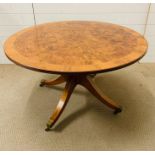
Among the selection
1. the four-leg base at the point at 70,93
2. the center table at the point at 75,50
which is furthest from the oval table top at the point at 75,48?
the four-leg base at the point at 70,93

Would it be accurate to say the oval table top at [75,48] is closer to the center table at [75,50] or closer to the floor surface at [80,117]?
the center table at [75,50]

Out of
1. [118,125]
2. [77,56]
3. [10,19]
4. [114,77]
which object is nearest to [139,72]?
[114,77]

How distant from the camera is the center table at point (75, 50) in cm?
101

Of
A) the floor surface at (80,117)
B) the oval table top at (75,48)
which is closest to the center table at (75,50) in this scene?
the oval table top at (75,48)

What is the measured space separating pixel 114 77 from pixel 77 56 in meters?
1.00

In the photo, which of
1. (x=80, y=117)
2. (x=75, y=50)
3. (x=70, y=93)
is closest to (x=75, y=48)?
(x=75, y=50)

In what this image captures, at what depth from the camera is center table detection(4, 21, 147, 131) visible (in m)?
1.01

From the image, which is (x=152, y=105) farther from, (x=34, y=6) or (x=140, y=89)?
(x=34, y=6)

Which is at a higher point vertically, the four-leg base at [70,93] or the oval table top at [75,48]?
the oval table top at [75,48]

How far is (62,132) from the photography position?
4.48ft

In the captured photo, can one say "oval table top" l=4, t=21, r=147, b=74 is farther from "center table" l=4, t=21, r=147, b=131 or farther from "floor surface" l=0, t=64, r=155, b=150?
"floor surface" l=0, t=64, r=155, b=150

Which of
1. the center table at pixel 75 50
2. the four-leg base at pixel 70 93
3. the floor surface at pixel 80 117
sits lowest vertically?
the floor surface at pixel 80 117

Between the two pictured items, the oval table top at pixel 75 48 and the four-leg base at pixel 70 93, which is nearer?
the oval table top at pixel 75 48

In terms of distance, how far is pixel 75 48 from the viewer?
1.19 m
